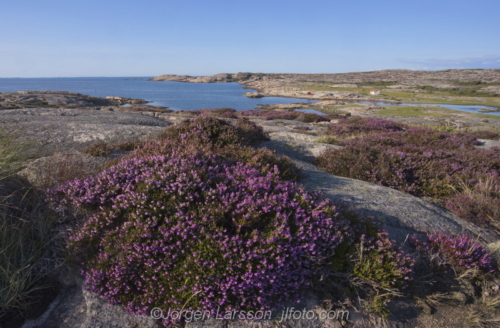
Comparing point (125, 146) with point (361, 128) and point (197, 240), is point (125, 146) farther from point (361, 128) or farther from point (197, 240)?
point (361, 128)

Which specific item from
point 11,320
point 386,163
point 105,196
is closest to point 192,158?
point 105,196

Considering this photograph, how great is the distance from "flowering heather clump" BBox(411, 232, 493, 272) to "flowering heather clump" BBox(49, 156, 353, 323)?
159 centimetres

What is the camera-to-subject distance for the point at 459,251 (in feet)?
14.9

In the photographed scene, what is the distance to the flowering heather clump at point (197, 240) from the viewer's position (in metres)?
3.45

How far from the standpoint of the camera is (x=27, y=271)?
142 inches

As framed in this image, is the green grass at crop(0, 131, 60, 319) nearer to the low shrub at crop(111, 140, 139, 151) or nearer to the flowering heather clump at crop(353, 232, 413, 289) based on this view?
the low shrub at crop(111, 140, 139, 151)

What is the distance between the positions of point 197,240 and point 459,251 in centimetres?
414

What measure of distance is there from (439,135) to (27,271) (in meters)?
15.7

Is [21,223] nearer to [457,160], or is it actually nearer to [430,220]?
[430,220]

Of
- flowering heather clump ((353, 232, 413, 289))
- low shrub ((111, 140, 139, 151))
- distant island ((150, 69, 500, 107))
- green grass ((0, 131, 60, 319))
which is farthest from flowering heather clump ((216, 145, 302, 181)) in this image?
distant island ((150, 69, 500, 107))

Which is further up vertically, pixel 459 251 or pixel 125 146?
pixel 125 146

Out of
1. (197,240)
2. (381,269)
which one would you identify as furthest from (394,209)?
(197,240)

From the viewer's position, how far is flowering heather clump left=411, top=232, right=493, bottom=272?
450 centimetres

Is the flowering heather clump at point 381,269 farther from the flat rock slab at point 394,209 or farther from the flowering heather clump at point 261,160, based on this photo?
the flowering heather clump at point 261,160
